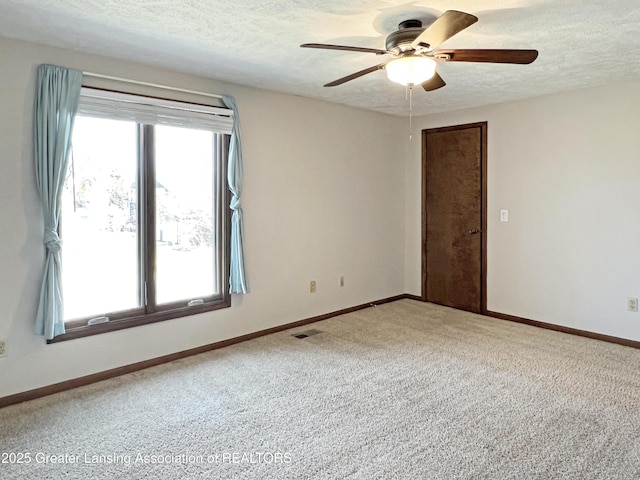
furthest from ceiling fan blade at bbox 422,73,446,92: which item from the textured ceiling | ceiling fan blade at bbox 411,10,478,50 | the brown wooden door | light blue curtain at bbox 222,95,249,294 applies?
the brown wooden door

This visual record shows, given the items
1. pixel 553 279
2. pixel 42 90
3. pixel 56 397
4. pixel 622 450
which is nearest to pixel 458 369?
pixel 622 450

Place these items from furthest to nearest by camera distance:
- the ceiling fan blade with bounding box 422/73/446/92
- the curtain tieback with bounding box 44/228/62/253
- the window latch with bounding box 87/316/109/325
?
the window latch with bounding box 87/316/109/325, the curtain tieback with bounding box 44/228/62/253, the ceiling fan blade with bounding box 422/73/446/92

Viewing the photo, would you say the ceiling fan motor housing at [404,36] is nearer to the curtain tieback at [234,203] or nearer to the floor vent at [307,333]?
the curtain tieback at [234,203]

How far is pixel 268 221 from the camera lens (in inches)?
170

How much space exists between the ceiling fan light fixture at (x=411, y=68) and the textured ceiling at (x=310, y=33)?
0.79ft

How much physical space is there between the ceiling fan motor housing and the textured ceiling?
0.04 metres

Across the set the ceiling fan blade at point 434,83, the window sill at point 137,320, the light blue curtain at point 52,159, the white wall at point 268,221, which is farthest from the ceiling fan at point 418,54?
the window sill at point 137,320

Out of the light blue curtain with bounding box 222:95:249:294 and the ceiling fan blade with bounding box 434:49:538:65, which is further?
the light blue curtain with bounding box 222:95:249:294

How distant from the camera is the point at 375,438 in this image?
2498mm

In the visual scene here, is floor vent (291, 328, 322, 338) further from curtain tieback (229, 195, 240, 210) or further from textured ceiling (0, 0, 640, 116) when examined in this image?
textured ceiling (0, 0, 640, 116)

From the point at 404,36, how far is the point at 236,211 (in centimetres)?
212

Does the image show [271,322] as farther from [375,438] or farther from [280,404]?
[375,438]

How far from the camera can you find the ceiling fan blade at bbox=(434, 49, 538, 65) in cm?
227

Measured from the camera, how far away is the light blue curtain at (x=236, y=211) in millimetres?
3916
